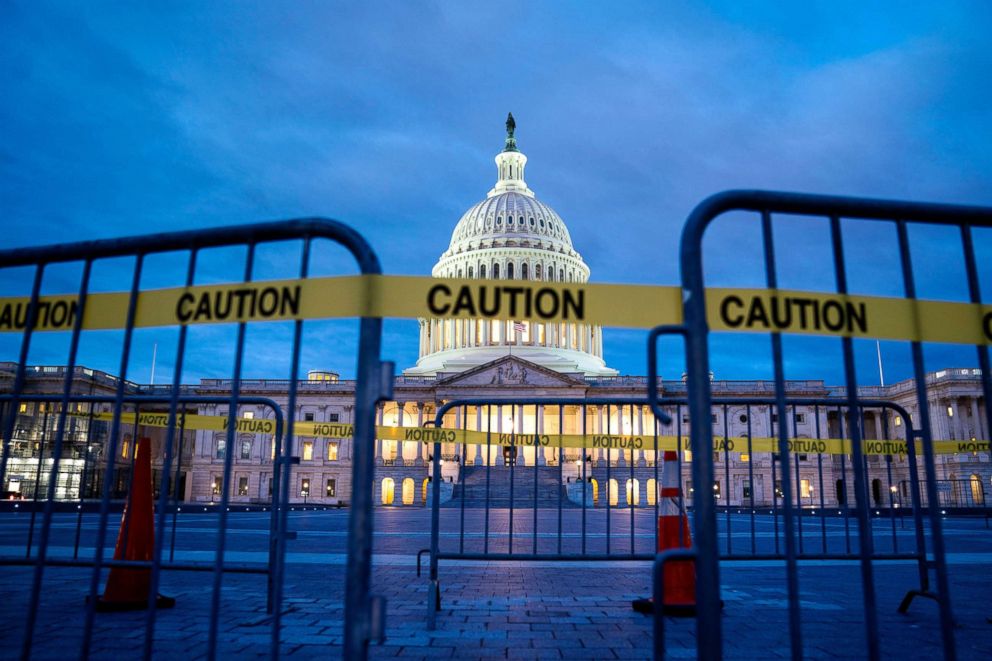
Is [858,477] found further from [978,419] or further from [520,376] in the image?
[978,419]

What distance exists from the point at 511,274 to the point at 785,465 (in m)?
89.5

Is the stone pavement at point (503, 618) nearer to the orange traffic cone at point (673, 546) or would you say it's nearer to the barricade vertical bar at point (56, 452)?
the orange traffic cone at point (673, 546)

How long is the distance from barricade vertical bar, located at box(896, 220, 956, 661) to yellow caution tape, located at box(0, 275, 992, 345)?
0.51 feet

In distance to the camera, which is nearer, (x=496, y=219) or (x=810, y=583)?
(x=810, y=583)

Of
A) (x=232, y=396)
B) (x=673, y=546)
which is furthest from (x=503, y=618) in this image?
(x=232, y=396)

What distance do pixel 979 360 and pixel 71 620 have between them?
22.5 ft

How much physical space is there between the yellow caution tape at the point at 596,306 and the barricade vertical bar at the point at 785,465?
143 millimetres

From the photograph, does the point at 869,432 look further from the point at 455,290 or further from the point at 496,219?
the point at 455,290

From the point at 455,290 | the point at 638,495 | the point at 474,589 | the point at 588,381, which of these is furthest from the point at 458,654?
the point at 588,381

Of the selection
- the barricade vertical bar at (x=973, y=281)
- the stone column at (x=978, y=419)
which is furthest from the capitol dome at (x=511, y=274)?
the barricade vertical bar at (x=973, y=281)

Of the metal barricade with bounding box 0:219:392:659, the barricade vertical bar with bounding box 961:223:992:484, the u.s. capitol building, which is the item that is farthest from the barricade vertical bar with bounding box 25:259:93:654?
the u.s. capitol building

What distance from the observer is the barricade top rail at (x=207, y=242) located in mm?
3748

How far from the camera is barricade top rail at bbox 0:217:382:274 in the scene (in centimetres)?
375

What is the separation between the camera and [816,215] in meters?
3.93
